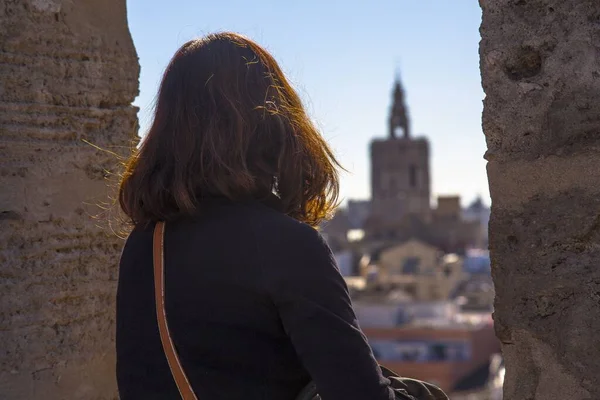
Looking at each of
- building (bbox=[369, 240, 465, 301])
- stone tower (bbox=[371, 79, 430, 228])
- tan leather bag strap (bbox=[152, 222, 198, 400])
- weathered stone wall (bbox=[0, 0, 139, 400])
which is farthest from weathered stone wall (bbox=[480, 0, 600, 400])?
stone tower (bbox=[371, 79, 430, 228])

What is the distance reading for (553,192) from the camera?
1.56 metres

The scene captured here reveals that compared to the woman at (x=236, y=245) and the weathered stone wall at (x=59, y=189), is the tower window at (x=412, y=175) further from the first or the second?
the woman at (x=236, y=245)

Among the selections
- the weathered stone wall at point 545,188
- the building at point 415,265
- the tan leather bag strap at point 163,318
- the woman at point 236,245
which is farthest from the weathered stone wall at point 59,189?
the building at point 415,265

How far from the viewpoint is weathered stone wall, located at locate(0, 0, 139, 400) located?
7.28 feet

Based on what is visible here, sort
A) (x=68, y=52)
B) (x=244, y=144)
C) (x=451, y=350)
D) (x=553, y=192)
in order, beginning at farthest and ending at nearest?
(x=451, y=350) → (x=68, y=52) → (x=553, y=192) → (x=244, y=144)

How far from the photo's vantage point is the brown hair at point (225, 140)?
4.54ft

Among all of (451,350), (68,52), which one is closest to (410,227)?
(451,350)

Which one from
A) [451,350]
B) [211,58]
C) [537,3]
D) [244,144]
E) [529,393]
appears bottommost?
[451,350]

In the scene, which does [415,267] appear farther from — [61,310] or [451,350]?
[61,310]

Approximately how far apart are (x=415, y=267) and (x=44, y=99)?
29009mm

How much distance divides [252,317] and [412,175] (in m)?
51.6

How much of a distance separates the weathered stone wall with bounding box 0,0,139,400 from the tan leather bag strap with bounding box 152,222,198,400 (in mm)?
948

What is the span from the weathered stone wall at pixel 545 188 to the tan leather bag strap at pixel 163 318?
1.90 ft

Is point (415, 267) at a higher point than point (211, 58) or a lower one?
lower
